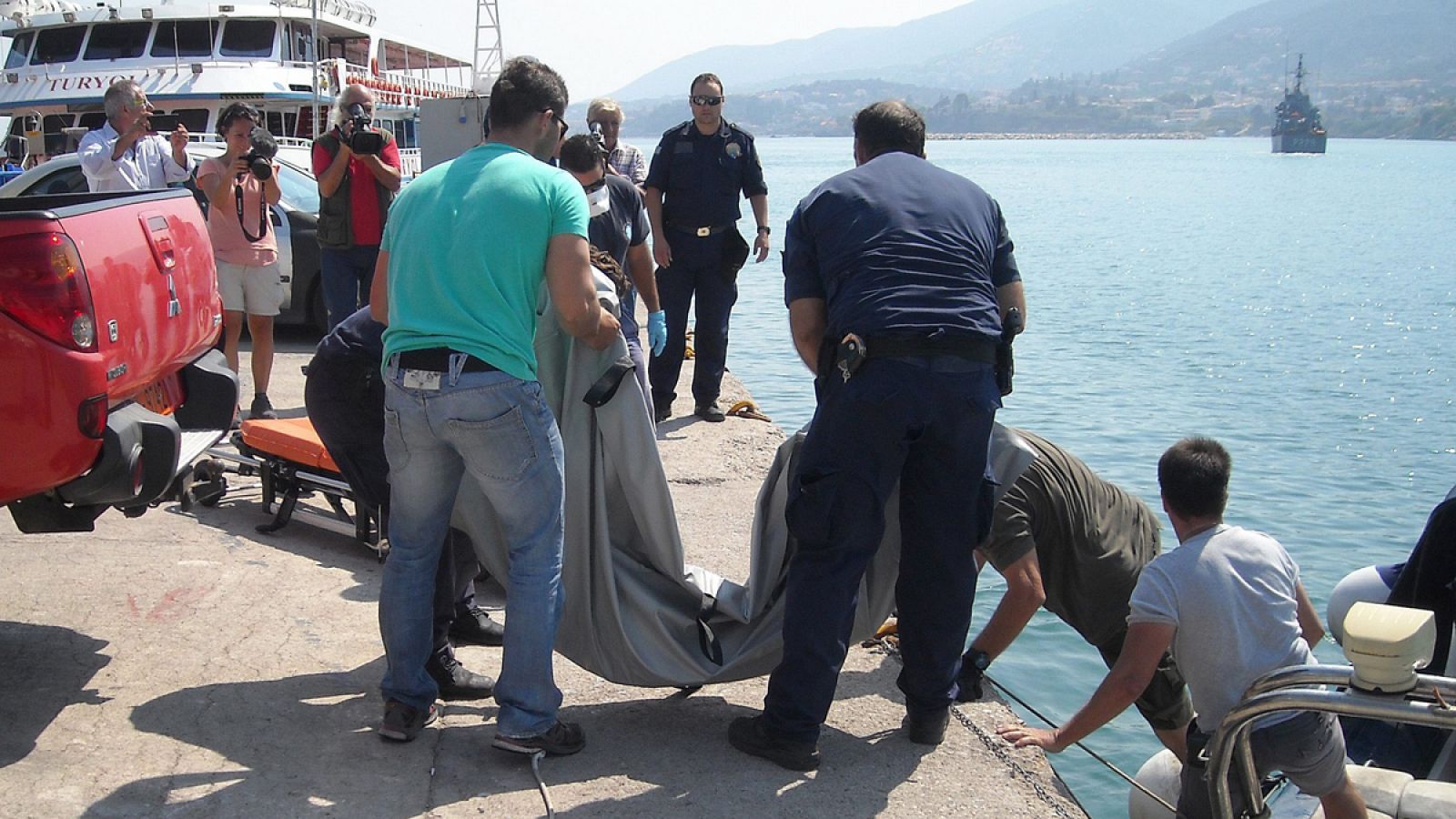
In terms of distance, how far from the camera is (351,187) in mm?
8023

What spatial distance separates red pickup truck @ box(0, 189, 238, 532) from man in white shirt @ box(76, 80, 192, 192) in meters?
3.70

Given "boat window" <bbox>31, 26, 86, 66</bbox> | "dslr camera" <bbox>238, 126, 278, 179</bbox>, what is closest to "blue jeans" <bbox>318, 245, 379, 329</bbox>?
"dslr camera" <bbox>238, 126, 278, 179</bbox>

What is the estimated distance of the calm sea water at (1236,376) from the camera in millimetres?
9953

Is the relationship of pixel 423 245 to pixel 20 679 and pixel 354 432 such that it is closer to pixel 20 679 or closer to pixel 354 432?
pixel 354 432

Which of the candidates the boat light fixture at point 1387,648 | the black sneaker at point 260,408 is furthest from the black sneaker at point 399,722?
the black sneaker at point 260,408

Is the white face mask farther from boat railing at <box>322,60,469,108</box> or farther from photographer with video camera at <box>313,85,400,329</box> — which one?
boat railing at <box>322,60,469,108</box>

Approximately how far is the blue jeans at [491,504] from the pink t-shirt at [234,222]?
16.0 feet

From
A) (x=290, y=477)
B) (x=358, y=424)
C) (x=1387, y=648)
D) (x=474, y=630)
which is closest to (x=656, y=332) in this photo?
(x=290, y=477)

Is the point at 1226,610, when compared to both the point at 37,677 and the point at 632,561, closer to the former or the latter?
the point at 632,561

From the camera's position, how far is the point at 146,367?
4398mm

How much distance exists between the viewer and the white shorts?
826 cm

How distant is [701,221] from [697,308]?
57cm

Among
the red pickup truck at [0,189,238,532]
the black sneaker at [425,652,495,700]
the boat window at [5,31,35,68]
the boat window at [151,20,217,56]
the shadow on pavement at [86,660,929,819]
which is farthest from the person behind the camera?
the boat window at [5,31,35,68]

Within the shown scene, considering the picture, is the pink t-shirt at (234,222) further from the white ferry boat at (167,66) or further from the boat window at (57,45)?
the boat window at (57,45)
